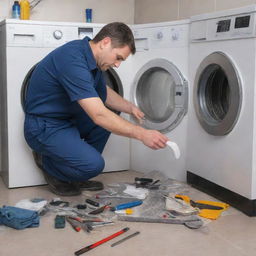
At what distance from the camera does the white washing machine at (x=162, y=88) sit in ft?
8.41

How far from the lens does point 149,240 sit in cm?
177

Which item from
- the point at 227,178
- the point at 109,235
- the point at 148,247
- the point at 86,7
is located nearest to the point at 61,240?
the point at 109,235

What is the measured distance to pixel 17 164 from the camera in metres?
2.52

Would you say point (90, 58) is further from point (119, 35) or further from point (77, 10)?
point (77, 10)

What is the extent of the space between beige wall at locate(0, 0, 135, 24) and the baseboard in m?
1.51

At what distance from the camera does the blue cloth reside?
1.85m

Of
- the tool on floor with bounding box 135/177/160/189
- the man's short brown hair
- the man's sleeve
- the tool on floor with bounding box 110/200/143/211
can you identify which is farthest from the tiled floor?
the man's short brown hair

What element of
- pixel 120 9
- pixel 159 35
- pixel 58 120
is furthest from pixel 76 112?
pixel 120 9

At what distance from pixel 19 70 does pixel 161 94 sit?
36.4 inches

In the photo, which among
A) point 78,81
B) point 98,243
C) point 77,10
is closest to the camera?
point 98,243

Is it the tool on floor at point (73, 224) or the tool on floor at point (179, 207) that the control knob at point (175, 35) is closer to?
the tool on floor at point (179, 207)

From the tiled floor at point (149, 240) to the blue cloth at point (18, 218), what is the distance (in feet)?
0.08

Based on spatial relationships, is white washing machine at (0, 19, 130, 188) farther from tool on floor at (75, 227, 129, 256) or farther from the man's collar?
Answer: tool on floor at (75, 227, 129, 256)

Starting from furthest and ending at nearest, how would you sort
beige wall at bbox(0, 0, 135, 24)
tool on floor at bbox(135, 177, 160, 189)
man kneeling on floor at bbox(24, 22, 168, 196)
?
1. beige wall at bbox(0, 0, 135, 24)
2. tool on floor at bbox(135, 177, 160, 189)
3. man kneeling on floor at bbox(24, 22, 168, 196)
